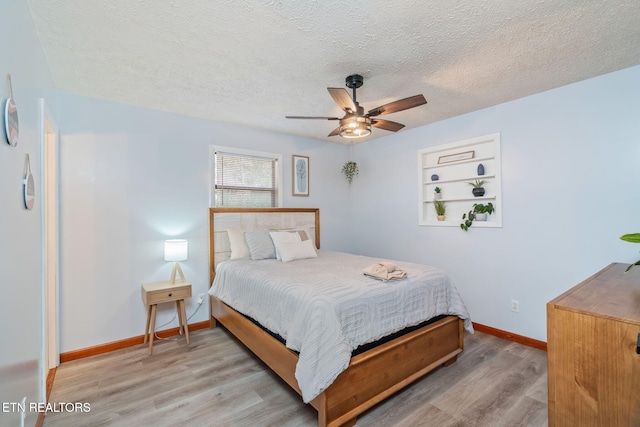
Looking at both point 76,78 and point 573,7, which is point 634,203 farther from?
point 76,78

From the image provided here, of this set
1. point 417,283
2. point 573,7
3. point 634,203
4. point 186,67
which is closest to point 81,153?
point 186,67

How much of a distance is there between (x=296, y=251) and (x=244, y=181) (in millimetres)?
1337

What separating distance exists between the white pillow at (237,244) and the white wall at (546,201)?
7.63 feet

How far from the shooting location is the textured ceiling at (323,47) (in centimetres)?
164

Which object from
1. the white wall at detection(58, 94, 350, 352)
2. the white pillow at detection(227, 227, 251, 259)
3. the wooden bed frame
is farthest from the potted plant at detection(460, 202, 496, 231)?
the white wall at detection(58, 94, 350, 352)

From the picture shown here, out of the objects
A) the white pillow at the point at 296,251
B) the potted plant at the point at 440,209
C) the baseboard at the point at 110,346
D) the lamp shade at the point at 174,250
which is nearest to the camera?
the baseboard at the point at 110,346

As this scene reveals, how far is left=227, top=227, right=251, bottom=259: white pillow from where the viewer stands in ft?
11.1

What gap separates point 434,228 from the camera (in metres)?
3.75

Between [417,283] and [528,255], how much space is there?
60.3 inches

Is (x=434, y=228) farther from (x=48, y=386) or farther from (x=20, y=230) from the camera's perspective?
(x=48, y=386)

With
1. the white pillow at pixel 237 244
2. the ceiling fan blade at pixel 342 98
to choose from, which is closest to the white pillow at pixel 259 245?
the white pillow at pixel 237 244

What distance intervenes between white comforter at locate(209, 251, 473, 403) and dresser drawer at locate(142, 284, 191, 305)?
46cm

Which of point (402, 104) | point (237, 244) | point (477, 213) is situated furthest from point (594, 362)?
point (237, 244)

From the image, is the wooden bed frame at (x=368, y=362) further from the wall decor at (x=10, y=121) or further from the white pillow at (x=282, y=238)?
the wall decor at (x=10, y=121)
